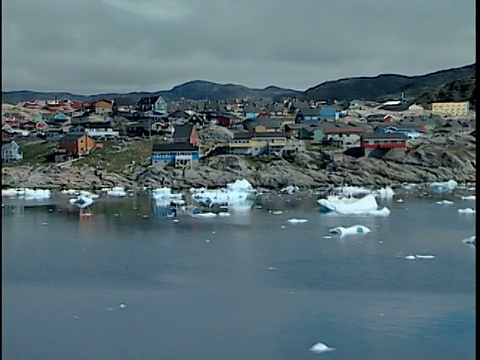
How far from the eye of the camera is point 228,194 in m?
10.7

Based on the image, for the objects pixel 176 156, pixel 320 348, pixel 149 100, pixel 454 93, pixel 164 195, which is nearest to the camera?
pixel 320 348

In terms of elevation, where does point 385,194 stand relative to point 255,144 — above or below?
below

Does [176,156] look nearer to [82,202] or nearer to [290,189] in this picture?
[290,189]

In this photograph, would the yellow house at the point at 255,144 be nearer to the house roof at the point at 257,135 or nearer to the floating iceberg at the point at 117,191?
the house roof at the point at 257,135

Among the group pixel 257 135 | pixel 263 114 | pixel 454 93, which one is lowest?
pixel 257 135

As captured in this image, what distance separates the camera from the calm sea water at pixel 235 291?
3221mm

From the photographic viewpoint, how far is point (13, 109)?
24.3 meters

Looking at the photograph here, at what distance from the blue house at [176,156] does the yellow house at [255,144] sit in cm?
102

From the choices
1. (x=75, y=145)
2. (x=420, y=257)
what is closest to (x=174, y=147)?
(x=75, y=145)

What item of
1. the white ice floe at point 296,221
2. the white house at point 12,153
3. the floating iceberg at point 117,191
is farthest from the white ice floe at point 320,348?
the white house at point 12,153

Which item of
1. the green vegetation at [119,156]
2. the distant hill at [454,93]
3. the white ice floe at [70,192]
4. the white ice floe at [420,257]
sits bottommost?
the white ice floe at [70,192]

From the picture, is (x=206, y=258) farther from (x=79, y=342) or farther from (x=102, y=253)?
(x=79, y=342)

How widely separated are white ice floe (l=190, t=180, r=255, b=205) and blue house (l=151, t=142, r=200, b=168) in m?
1.31

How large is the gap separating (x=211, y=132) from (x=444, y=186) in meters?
5.63
